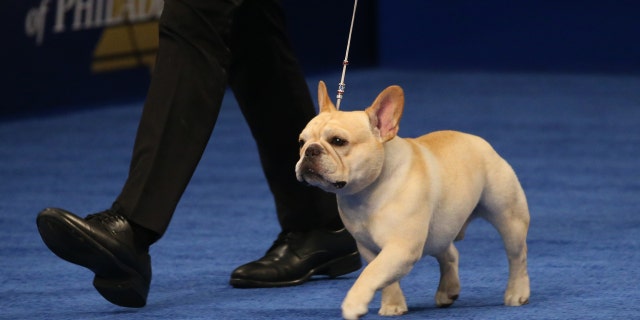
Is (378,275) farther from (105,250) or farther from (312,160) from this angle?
(105,250)

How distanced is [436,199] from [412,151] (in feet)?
0.31

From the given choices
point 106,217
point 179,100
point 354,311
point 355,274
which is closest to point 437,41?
point 355,274

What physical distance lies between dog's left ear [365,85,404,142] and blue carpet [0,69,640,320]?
1.24 ft

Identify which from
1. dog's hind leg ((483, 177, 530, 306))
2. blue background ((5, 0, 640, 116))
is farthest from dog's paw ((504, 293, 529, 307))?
blue background ((5, 0, 640, 116))

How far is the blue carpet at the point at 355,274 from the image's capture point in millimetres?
2469

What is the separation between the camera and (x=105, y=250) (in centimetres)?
227

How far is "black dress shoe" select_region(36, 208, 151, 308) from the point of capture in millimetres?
2217

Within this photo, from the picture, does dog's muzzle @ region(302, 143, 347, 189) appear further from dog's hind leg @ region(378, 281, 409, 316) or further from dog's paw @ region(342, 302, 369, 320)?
dog's hind leg @ region(378, 281, 409, 316)

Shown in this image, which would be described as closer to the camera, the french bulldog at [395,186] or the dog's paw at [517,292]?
the french bulldog at [395,186]

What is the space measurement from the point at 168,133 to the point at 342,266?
1.94ft

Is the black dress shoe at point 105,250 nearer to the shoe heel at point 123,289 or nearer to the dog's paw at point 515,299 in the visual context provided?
the shoe heel at point 123,289

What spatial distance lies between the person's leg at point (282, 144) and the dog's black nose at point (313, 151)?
0.63m

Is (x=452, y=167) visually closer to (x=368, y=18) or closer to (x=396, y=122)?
(x=396, y=122)

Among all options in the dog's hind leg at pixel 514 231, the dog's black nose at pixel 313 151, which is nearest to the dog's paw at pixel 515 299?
the dog's hind leg at pixel 514 231
